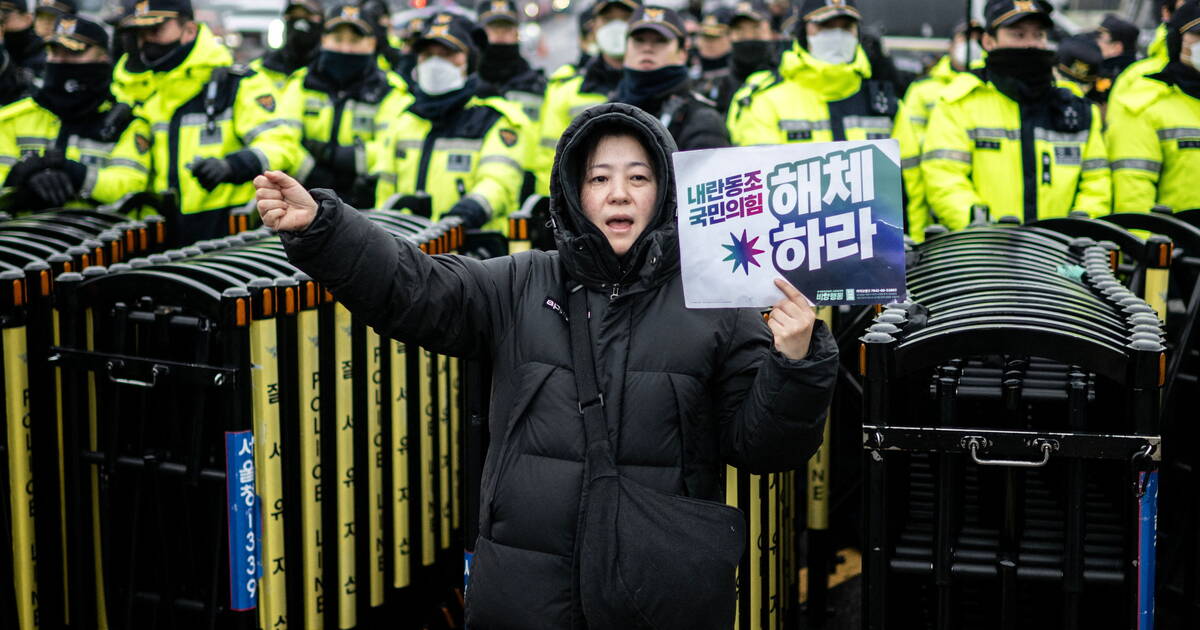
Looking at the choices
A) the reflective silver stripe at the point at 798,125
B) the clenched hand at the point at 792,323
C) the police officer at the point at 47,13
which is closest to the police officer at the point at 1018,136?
the reflective silver stripe at the point at 798,125

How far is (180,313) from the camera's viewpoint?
13.4 feet

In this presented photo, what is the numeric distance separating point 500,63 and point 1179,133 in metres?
5.13

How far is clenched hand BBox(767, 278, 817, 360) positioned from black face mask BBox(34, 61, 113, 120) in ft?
19.5

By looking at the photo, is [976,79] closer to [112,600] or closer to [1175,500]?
[1175,500]

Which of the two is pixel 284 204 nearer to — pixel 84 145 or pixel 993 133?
pixel 993 133

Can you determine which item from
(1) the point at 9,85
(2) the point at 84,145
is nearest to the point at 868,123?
(2) the point at 84,145

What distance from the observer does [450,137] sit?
7.39m

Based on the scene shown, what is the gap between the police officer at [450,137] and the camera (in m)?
7.13

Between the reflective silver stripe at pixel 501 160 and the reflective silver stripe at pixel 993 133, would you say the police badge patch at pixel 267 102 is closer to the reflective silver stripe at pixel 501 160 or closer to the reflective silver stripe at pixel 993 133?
the reflective silver stripe at pixel 501 160

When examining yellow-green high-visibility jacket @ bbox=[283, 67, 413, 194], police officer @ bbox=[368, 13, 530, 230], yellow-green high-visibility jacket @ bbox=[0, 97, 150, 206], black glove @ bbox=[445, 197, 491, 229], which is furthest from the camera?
yellow-green high-visibility jacket @ bbox=[283, 67, 413, 194]

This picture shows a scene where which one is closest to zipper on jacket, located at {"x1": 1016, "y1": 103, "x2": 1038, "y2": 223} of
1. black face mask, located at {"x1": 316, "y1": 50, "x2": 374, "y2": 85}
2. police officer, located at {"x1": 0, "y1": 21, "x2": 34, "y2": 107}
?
black face mask, located at {"x1": 316, "y1": 50, "x2": 374, "y2": 85}

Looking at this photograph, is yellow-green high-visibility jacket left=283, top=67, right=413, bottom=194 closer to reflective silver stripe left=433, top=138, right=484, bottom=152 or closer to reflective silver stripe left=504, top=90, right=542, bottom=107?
reflective silver stripe left=504, top=90, right=542, bottom=107

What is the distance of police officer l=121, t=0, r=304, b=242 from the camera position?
7.43 m

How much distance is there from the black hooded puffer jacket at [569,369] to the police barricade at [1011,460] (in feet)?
1.87
